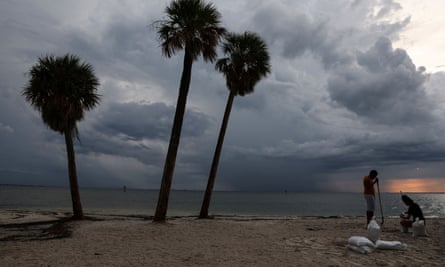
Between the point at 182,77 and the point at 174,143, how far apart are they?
299 cm

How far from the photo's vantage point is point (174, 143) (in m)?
15.4

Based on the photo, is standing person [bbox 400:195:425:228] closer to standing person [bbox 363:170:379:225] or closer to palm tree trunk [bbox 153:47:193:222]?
standing person [bbox 363:170:379:225]

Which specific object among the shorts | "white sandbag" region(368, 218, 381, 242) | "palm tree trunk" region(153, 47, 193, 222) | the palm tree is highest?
the palm tree

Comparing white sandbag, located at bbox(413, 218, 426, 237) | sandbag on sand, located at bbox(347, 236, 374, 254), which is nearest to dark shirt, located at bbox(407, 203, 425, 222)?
white sandbag, located at bbox(413, 218, 426, 237)

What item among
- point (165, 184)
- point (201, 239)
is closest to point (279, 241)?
point (201, 239)

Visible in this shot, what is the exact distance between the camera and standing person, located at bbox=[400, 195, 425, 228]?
11656 millimetres

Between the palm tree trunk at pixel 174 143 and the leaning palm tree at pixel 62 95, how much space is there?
4997 mm

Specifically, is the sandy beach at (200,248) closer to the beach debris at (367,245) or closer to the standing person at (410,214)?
the beach debris at (367,245)

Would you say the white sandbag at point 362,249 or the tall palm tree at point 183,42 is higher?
the tall palm tree at point 183,42

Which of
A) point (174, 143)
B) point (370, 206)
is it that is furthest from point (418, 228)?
point (174, 143)

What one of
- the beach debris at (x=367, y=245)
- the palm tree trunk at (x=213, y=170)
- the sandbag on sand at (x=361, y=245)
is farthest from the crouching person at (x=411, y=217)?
the palm tree trunk at (x=213, y=170)

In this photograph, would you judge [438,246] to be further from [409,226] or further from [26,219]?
[26,219]

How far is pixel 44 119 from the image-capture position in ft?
58.7

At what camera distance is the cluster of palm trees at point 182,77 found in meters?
15.4
